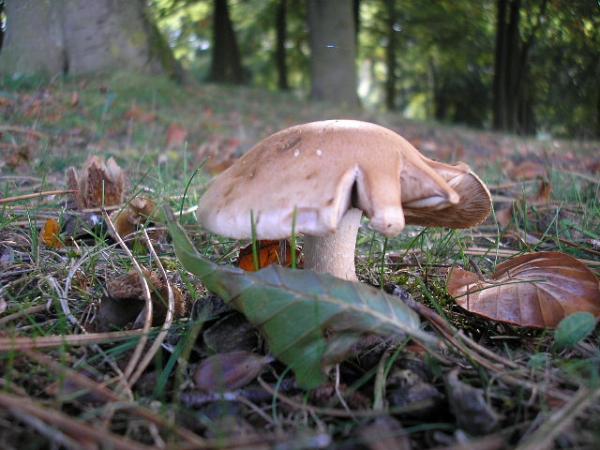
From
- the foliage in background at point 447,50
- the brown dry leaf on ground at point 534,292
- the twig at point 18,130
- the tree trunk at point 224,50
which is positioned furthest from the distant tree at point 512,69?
the brown dry leaf on ground at point 534,292

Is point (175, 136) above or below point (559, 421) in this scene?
above

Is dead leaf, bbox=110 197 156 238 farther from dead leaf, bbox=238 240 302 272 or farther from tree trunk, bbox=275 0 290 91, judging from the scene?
tree trunk, bbox=275 0 290 91

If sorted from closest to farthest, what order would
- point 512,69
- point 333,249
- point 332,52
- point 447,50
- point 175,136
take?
point 333,249 < point 175,136 < point 332,52 < point 512,69 < point 447,50

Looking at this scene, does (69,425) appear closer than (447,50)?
Yes

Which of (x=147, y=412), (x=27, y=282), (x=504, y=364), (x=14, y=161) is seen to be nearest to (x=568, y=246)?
(x=504, y=364)

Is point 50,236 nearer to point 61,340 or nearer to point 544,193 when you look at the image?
point 61,340

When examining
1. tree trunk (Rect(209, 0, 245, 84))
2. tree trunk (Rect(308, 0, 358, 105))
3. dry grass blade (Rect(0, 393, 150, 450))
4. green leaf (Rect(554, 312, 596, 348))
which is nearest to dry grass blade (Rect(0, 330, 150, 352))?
dry grass blade (Rect(0, 393, 150, 450))

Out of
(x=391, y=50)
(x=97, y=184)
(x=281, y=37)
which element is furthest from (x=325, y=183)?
(x=391, y=50)
